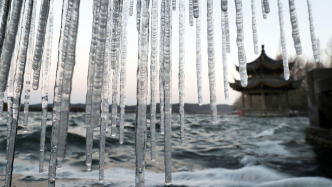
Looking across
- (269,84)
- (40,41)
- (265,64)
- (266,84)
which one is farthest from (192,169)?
(265,64)

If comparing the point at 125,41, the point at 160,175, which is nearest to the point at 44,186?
the point at 160,175

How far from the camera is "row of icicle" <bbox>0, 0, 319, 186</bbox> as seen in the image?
69 cm

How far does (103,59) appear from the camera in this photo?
714 mm

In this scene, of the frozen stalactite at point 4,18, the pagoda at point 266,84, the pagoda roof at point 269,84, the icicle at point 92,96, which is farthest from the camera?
the pagoda at point 266,84

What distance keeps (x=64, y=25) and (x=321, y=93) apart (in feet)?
25.9

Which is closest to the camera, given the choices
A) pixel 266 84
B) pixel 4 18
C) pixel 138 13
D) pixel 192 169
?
pixel 4 18

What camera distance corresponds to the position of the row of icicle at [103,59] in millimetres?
692

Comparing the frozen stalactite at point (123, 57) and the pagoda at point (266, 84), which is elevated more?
the pagoda at point (266, 84)

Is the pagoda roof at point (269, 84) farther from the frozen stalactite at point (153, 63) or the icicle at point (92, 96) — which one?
the icicle at point (92, 96)

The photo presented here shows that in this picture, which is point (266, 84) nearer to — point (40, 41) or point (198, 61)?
point (198, 61)

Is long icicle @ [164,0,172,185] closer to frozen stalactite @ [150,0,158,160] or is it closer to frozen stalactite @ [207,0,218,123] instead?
frozen stalactite @ [150,0,158,160]

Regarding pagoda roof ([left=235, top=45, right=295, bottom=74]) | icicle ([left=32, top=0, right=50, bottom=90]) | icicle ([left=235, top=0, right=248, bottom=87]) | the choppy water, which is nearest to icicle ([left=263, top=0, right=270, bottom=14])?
icicle ([left=235, top=0, right=248, bottom=87])

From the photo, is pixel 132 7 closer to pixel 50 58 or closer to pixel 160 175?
pixel 50 58

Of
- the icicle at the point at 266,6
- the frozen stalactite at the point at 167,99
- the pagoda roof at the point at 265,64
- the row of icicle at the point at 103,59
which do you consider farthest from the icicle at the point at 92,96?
the pagoda roof at the point at 265,64
